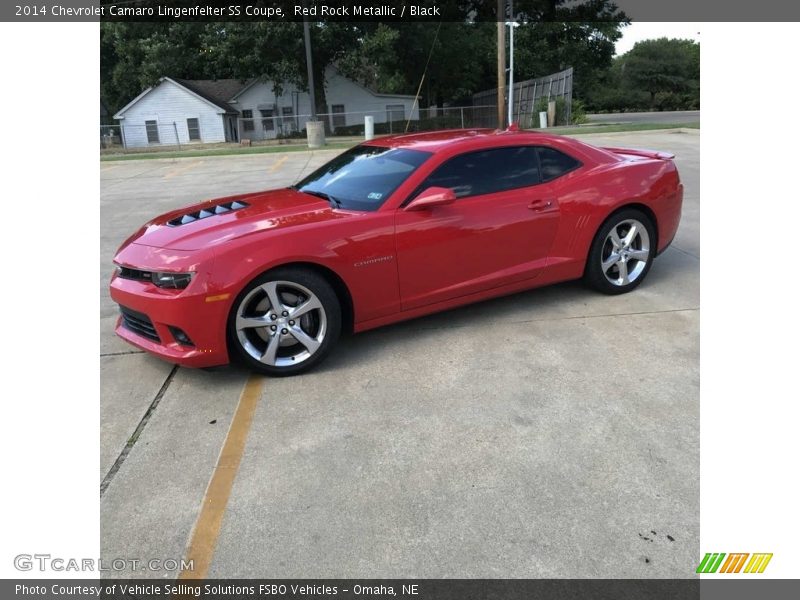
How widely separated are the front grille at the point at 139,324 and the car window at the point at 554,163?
3.08m

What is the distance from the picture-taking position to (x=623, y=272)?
5113mm

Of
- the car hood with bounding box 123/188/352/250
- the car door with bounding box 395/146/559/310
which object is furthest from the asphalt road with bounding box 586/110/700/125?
the car hood with bounding box 123/188/352/250

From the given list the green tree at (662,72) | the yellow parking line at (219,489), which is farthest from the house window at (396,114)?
the yellow parking line at (219,489)

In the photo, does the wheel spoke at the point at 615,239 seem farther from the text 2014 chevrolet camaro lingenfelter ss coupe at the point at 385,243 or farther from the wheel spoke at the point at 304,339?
the wheel spoke at the point at 304,339

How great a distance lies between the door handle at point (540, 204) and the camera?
14.9 ft

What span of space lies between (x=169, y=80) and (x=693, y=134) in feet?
108

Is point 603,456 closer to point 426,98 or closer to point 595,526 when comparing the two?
point 595,526

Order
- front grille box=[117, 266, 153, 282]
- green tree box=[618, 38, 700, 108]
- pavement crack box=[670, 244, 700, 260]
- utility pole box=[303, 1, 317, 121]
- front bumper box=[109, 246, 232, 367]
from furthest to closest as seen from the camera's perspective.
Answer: green tree box=[618, 38, 700, 108]
utility pole box=[303, 1, 317, 121]
pavement crack box=[670, 244, 700, 260]
front grille box=[117, 266, 153, 282]
front bumper box=[109, 246, 232, 367]

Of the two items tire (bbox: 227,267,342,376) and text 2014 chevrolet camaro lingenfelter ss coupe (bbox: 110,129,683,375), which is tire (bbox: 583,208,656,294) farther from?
tire (bbox: 227,267,342,376)

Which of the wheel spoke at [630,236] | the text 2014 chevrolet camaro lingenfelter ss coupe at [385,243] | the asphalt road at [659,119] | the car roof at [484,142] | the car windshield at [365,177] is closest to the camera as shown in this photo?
the text 2014 chevrolet camaro lingenfelter ss coupe at [385,243]

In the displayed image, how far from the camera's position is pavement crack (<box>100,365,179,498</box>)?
113 inches

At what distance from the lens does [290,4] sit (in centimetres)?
3055

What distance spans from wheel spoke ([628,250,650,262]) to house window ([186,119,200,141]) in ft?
134

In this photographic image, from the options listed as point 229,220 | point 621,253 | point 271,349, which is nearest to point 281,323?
point 271,349
